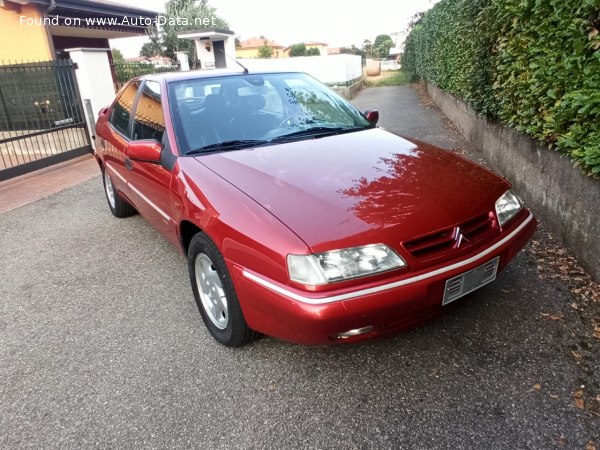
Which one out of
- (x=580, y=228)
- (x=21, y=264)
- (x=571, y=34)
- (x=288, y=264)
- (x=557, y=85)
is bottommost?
(x=21, y=264)

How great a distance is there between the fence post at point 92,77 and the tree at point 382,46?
204 ft

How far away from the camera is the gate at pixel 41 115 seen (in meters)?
7.97

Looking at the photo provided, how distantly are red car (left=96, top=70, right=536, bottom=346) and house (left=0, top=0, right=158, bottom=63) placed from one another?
12.7 metres

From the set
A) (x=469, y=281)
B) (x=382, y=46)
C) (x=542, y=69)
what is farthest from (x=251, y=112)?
(x=382, y=46)

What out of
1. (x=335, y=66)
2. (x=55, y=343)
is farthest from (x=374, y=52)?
(x=55, y=343)

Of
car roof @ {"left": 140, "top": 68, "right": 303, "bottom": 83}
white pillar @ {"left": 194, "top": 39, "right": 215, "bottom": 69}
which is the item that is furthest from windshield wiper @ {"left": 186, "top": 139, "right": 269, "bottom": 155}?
white pillar @ {"left": 194, "top": 39, "right": 215, "bottom": 69}

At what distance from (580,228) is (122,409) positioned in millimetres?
3333

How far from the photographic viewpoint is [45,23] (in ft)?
43.6

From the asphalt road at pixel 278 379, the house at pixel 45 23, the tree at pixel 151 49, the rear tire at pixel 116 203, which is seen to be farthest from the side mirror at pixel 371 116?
the tree at pixel 151 49

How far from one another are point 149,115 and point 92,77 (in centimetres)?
656

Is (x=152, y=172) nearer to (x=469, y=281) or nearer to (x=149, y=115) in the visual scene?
(x=149, y=115)

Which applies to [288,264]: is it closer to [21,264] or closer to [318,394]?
[318,394]

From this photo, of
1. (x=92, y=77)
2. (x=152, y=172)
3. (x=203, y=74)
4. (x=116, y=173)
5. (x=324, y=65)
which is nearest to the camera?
(x=152, y=172)

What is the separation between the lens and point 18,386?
2521 mm
